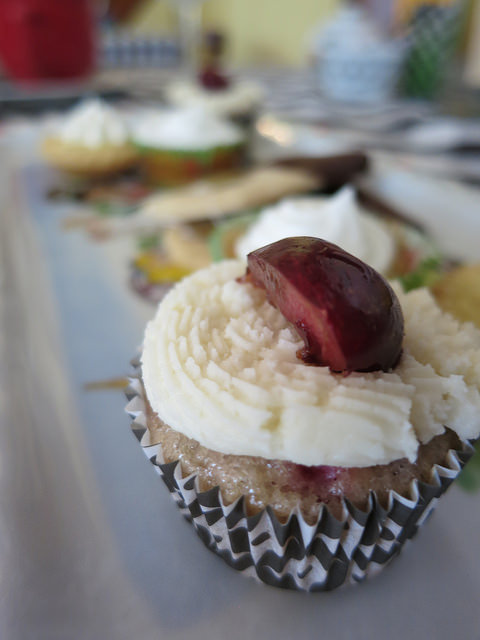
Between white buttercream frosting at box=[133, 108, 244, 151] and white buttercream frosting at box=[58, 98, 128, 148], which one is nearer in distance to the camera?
white buttercream frosting at box=[133, 108, 244, 151]

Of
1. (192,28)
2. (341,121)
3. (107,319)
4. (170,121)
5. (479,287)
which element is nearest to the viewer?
(479,287)

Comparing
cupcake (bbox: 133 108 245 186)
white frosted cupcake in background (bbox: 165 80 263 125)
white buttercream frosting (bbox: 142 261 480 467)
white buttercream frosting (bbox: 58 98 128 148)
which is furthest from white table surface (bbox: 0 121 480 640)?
white frosted cupcake in background (bbox: 165 80 263 125)

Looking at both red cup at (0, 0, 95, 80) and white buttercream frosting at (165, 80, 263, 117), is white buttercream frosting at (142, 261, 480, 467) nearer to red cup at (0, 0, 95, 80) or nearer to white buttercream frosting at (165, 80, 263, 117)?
white buttercream frosting at (165, 80, 263, 117)

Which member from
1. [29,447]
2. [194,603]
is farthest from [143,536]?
[29,447]

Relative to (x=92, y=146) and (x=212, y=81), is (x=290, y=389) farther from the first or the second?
(x=212, y=81)

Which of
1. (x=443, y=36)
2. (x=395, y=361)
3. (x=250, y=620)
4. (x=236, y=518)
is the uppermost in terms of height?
(x=443, y=36)

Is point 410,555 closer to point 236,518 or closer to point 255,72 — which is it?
point 236,518

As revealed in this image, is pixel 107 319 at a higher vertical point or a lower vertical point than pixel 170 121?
lower

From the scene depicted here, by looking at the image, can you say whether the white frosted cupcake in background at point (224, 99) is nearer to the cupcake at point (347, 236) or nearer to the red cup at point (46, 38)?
the red cup at point (46, 38)
